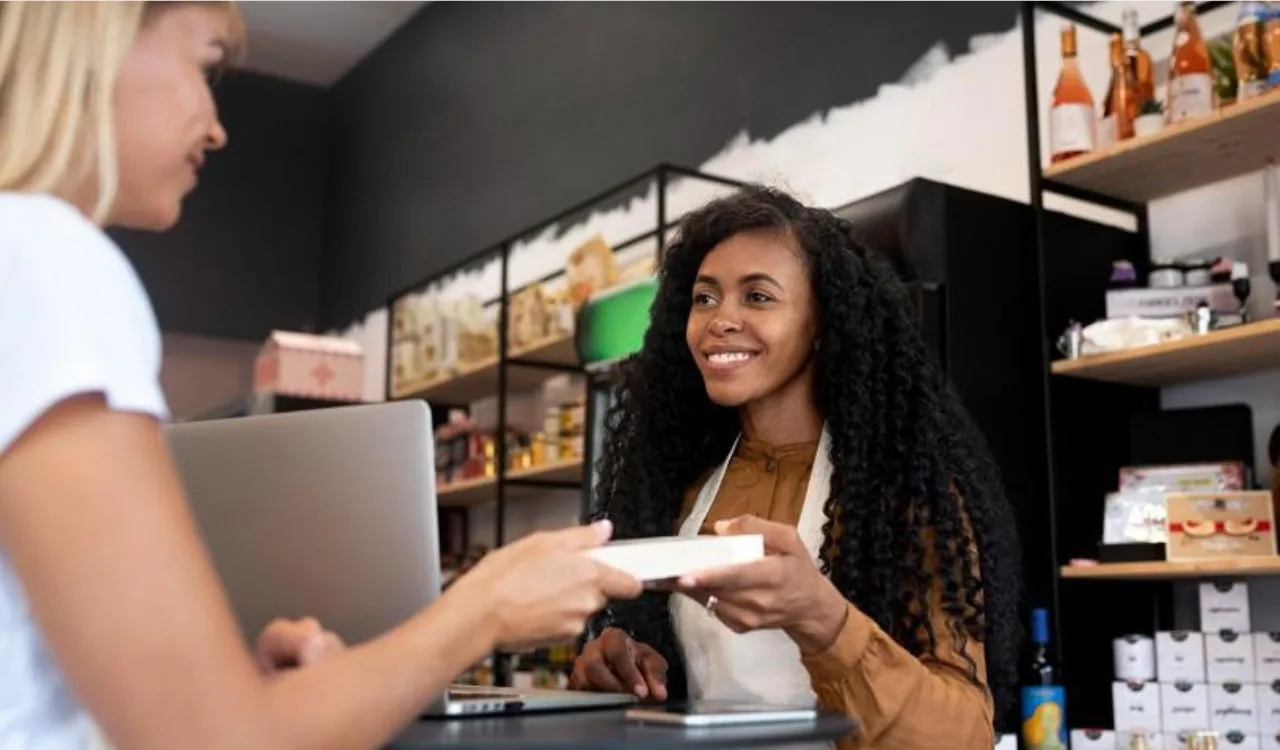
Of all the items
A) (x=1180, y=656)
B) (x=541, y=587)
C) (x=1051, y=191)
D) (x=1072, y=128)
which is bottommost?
(x=1180, y=656)

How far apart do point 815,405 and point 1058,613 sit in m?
0.88

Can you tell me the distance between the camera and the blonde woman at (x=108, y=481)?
2.35ft

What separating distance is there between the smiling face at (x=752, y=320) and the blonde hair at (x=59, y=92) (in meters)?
1.19

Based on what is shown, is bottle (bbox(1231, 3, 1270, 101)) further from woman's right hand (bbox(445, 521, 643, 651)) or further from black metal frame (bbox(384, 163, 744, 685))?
woman's right hand (bbox(445, 521, 643, 651))

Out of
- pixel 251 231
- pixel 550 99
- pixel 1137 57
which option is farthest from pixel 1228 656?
pixel 251 231

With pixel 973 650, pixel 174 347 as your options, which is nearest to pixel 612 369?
pixel 973 650

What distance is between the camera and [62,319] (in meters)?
0.73

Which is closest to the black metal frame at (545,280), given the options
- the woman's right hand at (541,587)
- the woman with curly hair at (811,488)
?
the woman with curly hair at (811,488)

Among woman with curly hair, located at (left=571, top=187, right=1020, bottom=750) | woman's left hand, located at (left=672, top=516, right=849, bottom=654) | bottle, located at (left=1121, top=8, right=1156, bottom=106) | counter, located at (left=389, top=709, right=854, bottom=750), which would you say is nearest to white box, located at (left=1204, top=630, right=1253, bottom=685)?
woman with curly hair, located at (left=571, top=187, right=1020, bottom=750)

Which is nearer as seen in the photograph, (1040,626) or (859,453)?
(859,453)

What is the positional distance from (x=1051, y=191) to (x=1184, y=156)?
0.27 meters

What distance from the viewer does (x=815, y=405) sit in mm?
1966

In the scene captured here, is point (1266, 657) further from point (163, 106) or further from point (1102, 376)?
point (163, 106)

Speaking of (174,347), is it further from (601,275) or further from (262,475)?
(262,475)
